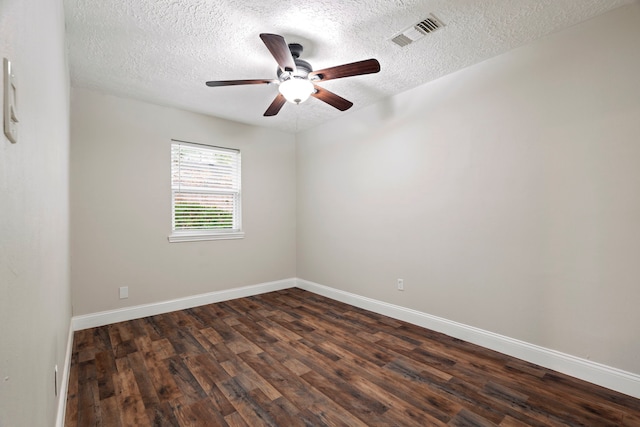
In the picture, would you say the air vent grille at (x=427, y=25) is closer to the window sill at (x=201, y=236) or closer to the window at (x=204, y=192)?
the window at (x=204, y=192)

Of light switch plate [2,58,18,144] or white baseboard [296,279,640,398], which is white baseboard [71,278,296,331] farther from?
light switch plate [2,58,18,144]

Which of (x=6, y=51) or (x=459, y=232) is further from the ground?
(x=6, y=51)

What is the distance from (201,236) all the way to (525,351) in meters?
3.69

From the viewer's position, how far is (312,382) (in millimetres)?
2145

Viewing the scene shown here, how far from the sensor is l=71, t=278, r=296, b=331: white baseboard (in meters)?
3.14

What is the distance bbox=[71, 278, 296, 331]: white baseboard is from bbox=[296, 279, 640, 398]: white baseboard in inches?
63.1

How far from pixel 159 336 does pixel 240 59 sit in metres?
2.73

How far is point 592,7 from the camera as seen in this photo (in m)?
2.04

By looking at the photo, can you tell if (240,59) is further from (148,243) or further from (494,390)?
(494,390)

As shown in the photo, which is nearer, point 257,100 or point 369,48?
point 369,48

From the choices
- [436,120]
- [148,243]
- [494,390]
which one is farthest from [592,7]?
[148,243]

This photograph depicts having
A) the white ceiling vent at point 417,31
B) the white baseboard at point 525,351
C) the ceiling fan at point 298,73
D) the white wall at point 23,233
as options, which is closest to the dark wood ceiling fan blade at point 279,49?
the ceiling fan at point 298,73

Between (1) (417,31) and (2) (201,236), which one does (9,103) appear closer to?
(1) (417,31)

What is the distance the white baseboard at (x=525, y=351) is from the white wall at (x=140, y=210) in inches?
80.8
